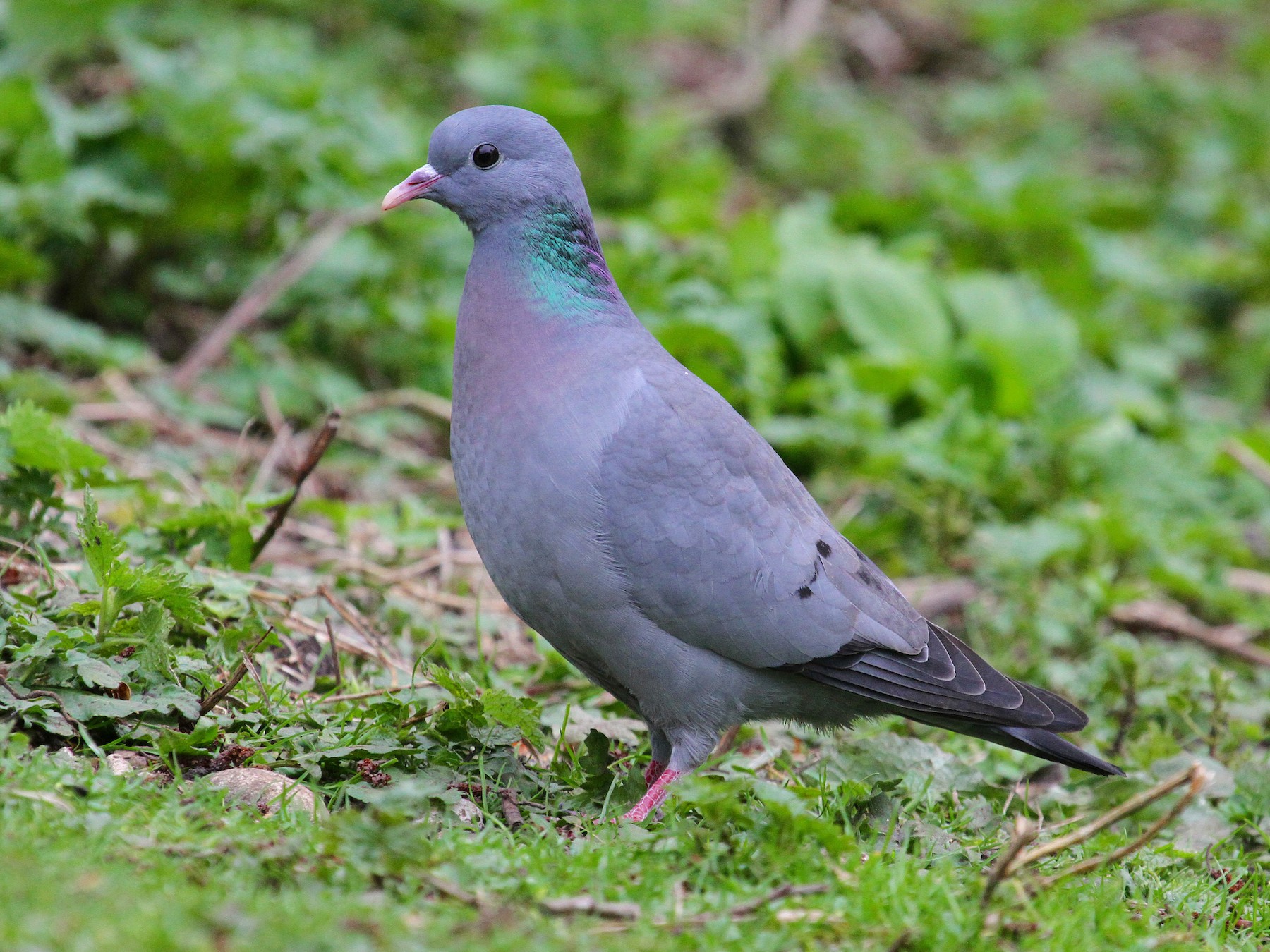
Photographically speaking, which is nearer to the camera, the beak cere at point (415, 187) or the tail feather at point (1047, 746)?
the tail feather at point (1047, 746)

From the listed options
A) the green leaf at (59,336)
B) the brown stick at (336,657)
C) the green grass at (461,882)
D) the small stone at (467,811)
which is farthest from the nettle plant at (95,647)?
the green leaf at (59,336)

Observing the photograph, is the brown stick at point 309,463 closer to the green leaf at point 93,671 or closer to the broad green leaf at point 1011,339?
the green leaf at point 93,671

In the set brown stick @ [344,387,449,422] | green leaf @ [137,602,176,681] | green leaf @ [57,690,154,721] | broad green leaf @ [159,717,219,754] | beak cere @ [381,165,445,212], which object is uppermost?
beak cere @ [381,165,445,212]

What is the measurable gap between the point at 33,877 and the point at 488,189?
2.24 m

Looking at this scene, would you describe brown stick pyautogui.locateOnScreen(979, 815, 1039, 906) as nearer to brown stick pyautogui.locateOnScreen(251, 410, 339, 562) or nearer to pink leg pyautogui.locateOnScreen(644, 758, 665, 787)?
pink leg pyautogui.locateOnScreen(644, 758, 665, 787)

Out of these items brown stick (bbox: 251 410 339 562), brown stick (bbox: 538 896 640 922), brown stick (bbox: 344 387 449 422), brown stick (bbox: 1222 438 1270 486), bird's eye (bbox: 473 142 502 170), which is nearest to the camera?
brown stick (bbox: 538 896 640 922)

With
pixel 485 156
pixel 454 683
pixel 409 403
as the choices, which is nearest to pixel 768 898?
pixel 454 683

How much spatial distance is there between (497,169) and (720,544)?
1.27 m

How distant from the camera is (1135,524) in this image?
248 inches

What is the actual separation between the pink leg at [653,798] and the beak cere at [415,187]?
5.93 ft

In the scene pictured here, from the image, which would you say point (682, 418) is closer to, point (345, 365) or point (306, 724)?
point (306, 724)

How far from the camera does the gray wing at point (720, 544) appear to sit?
144 inches

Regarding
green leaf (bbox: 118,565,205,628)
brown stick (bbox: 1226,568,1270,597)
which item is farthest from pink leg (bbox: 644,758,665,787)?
brown stick (bbox: 1226,568,1270,597)

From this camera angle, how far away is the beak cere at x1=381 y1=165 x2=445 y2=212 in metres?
4.14
